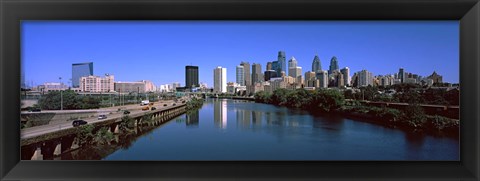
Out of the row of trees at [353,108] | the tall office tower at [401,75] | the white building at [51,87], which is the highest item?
the tall office tower at [401,75]

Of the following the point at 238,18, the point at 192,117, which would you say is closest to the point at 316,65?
the point at 238,18

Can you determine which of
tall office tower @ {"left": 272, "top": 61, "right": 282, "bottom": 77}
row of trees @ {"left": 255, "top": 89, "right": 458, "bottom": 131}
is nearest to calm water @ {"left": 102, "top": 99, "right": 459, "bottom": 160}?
row of trees @ {"left": 255, "top": 89, "right": 458, "bottom": 131}

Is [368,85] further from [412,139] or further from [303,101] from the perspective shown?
[303,101]

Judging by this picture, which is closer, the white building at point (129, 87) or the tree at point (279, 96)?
the white building at point (129, 87)

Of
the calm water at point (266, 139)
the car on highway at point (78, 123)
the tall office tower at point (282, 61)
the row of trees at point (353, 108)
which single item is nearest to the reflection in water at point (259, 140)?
the calm water at point (266, 139)

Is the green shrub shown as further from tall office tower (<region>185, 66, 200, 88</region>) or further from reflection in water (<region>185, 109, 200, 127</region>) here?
tall office tower (<region>185, 66, 200, 88</region>)

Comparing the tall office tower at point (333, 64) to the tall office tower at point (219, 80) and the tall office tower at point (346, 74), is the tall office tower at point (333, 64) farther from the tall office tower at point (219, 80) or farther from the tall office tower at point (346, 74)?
the tall office tower at point (219, 80)
